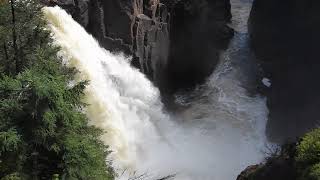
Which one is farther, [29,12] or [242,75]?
[242,75]

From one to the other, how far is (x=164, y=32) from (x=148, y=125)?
302 inches

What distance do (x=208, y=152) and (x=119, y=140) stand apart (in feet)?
22.0

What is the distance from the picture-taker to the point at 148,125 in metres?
28.7

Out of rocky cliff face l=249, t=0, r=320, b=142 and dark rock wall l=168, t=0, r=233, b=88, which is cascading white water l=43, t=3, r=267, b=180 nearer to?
rocky cliff face l=249, t=0, r=320, b=142

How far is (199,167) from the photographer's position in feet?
94.7

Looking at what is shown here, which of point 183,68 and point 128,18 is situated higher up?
point 128,18

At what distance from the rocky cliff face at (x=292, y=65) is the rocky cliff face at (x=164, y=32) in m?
4.06

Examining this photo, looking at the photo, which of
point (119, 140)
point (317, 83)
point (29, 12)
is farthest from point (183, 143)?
point (29, 12)

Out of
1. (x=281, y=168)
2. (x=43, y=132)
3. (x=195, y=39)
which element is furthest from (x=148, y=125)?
(x=43, y=132)

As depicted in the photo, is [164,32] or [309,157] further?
[164,32]

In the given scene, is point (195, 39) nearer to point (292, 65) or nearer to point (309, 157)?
point (292, 65)

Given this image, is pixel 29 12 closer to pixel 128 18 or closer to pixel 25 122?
pixel 25 122

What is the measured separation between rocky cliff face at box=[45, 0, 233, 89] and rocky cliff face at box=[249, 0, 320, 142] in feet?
13.3

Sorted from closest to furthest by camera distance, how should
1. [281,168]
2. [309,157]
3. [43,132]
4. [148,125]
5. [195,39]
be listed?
[43,132]
[309,157]
[281,168]
[148,125]
[195,39]
